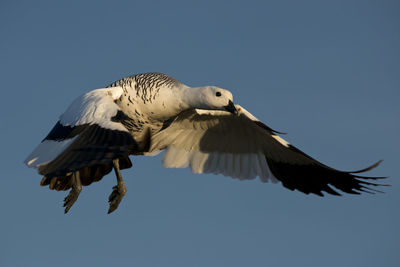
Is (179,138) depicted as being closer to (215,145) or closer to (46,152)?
(215,145)

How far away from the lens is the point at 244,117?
1049cm

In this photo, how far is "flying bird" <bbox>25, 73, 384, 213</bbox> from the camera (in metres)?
8.76

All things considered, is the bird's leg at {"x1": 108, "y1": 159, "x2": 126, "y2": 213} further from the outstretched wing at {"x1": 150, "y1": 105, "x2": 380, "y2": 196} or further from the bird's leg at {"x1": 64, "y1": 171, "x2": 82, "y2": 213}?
the outstretched wing at {"x1": 150, "y1": 105, "x2": 380, "y2": 196}

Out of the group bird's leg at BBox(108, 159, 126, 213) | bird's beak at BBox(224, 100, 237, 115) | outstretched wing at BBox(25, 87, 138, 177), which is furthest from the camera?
bird's leg at BBox(108, 159, 126, 213)

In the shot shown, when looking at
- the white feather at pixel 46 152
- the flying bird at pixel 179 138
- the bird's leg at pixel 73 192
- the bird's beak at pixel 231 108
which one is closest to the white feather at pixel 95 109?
the flying bird at pixel 179 138

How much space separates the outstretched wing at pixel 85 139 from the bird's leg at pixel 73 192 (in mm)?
1198

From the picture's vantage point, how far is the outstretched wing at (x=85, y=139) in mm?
7715

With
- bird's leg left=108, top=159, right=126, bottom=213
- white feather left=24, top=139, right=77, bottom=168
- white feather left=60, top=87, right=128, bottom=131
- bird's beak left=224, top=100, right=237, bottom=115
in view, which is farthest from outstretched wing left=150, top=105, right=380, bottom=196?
white feather left=24, top=139, right=77, bottom=168

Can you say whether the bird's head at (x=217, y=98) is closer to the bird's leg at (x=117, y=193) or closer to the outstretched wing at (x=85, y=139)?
the outstretched wing at (x=85, y=139)

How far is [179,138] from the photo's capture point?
11.2 m

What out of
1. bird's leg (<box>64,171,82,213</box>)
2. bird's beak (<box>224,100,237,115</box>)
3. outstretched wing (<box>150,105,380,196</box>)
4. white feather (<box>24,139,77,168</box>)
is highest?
bird's beak (<box>224,100,237,115</box>)

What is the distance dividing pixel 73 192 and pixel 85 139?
86.3 inches

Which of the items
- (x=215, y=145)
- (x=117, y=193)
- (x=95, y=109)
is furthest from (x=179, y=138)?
(x=95, y=109)

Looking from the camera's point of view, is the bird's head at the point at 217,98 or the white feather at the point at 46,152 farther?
the bird's head at the point at 217,98
